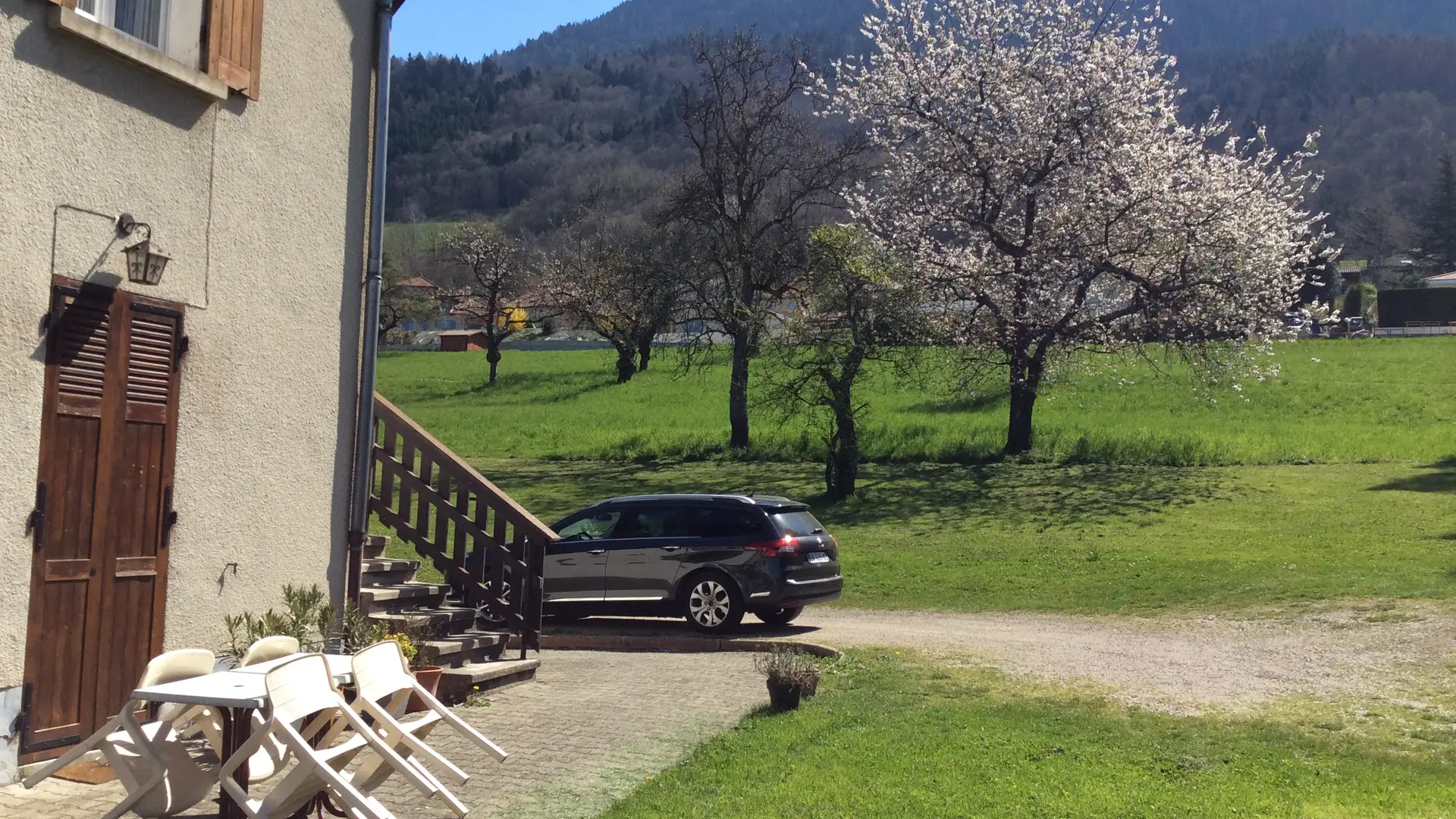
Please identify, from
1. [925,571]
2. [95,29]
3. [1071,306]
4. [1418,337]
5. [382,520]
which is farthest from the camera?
[1418,337]

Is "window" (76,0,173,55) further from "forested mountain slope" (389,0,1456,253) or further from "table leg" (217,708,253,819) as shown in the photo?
"forested mountain slope" (389,0,1456,253)

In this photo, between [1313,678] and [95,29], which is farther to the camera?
[1313,678]

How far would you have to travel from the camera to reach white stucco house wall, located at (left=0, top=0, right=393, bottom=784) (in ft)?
21.7

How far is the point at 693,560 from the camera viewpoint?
1472cm

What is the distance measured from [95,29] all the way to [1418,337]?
211 feet

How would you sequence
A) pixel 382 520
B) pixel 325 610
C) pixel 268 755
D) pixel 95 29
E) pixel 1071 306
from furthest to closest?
pixel 1071 306
pixel 382 520
pixel 325 610
pixel 95 29
pixel 268 755

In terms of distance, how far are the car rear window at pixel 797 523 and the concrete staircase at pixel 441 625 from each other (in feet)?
14.8

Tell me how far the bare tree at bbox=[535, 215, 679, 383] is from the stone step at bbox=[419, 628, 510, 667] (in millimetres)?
24585

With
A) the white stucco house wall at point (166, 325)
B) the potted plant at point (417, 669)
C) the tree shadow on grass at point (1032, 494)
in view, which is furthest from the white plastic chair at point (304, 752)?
the tree shadow on grass at point (1032, 494)

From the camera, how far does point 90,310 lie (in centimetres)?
707

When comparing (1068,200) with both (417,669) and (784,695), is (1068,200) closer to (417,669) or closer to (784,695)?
(784,695)

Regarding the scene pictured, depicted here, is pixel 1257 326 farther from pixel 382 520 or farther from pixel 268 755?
pixel 268 755

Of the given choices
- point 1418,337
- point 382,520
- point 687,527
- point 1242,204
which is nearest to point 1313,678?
point 687,527

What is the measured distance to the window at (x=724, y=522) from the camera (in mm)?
14734
